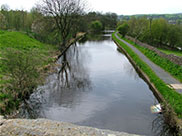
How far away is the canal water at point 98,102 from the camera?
1146 centimetres

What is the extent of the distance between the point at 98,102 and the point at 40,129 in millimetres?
6143

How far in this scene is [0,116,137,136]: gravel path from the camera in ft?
28.0

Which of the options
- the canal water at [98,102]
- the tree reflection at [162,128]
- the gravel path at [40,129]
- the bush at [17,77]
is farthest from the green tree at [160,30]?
the gravel path at [40,129]

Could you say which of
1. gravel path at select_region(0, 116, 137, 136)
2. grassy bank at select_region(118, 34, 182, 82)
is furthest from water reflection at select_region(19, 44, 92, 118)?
grassy bank at select_region(118, 34, 182, 82)

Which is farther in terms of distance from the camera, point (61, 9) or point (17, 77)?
point (61, 9)

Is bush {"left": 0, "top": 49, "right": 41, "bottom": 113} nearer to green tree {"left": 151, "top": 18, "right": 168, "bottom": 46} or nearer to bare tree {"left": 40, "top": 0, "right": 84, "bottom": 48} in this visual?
bare tree {"left": 40, "top": 0, "right": 84, "bottom": 48}

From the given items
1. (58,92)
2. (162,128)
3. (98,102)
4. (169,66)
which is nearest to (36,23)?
(58,92)

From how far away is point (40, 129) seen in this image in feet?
28.9

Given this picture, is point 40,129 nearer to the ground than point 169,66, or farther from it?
nearer to the ground

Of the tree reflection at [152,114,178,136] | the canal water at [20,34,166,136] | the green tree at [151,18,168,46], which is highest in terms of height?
the green tree at [151,18,168,46]

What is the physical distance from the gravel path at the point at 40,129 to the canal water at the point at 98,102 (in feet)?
6.45

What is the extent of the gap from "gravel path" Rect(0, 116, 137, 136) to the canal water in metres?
1.96

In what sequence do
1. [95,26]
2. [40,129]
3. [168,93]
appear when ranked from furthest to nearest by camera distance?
[95,26] < [168,93] < [40,129]

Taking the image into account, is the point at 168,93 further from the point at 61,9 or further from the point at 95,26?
→ the point at 95,26
